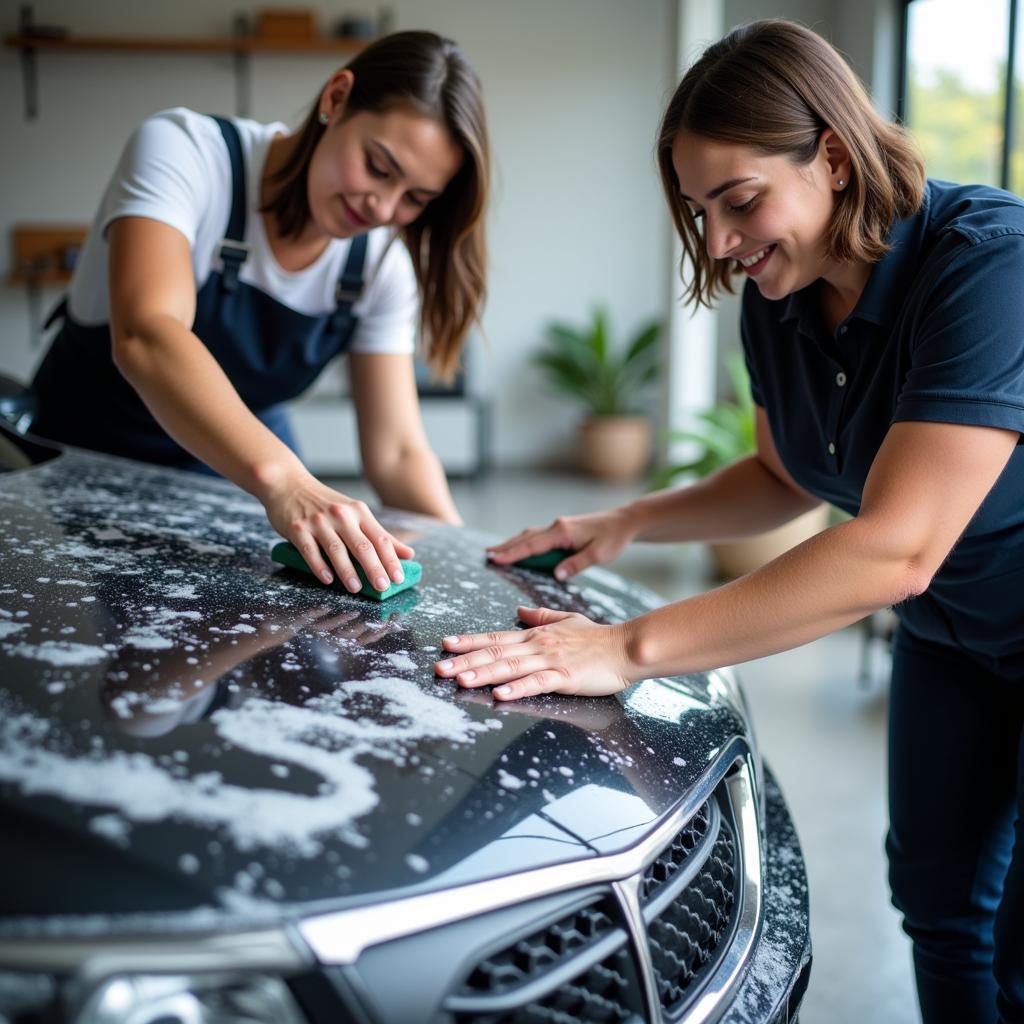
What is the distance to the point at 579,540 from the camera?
1.69 metres

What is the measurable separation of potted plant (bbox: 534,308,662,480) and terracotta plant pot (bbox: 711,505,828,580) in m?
3.25

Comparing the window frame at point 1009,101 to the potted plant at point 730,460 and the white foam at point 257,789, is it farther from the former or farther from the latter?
the white foam at point 257,789

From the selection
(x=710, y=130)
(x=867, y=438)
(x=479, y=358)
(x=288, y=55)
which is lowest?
(x=479, y=358)

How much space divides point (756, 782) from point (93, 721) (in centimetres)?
79

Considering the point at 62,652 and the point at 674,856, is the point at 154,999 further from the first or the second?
the point at 674,856

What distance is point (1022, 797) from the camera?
4.22ft

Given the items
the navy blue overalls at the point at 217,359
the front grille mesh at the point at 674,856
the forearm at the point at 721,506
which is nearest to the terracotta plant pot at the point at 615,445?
the navy blue overalls at the point at 217,359

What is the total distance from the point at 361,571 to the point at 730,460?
11.8ft

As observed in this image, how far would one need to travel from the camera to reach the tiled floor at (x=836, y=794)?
2.07m

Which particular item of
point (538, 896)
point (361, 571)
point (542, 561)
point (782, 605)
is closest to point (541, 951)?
point (538, 896)

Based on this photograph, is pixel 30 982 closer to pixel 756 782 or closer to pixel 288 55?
pixel 756 782

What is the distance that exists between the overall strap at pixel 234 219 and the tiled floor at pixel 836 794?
0.68 m

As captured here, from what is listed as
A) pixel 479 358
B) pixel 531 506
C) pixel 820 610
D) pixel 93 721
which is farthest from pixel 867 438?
pixel 479 358

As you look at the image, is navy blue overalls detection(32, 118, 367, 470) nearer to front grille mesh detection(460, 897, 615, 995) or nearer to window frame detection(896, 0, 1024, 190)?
front grille mesh detection(460, 897, 615, 995)
